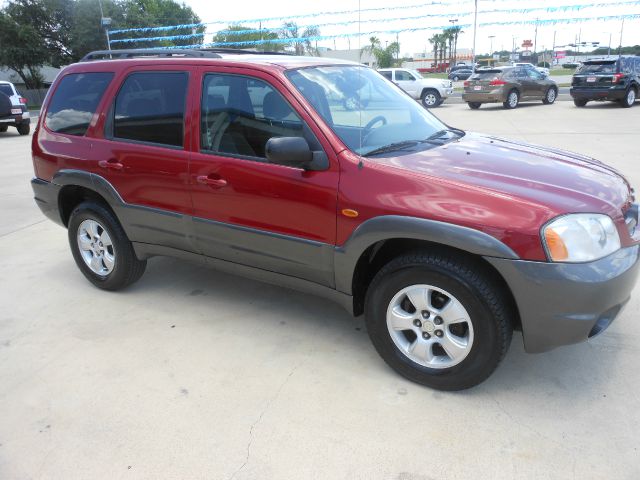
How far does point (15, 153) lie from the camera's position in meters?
13.0

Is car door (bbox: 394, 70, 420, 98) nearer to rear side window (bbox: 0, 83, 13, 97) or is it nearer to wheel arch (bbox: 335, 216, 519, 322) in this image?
rear side window (bbox: 0, 83, 13, 97)

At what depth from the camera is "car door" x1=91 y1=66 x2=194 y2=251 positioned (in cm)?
359

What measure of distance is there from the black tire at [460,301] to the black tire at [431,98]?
807 inches

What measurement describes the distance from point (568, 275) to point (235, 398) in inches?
71.2

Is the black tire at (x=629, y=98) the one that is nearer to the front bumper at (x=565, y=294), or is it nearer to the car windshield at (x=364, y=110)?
the car windshield at (x=364, y=110)

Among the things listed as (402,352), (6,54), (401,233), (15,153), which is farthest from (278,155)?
(6,54)

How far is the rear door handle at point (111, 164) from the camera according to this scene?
152 inches

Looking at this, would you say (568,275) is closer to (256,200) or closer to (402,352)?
(402,352)

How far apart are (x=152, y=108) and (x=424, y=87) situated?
65.5 ft

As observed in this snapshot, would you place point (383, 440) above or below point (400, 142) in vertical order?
below

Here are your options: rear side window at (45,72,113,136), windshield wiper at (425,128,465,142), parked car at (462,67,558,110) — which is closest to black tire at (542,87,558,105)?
parked car at (462,67,558,110)

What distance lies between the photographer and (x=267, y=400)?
9.52ft

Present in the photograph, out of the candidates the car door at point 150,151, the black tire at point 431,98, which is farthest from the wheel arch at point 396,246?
the black tire at point 431,98

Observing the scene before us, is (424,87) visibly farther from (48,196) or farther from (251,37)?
(48,196)
